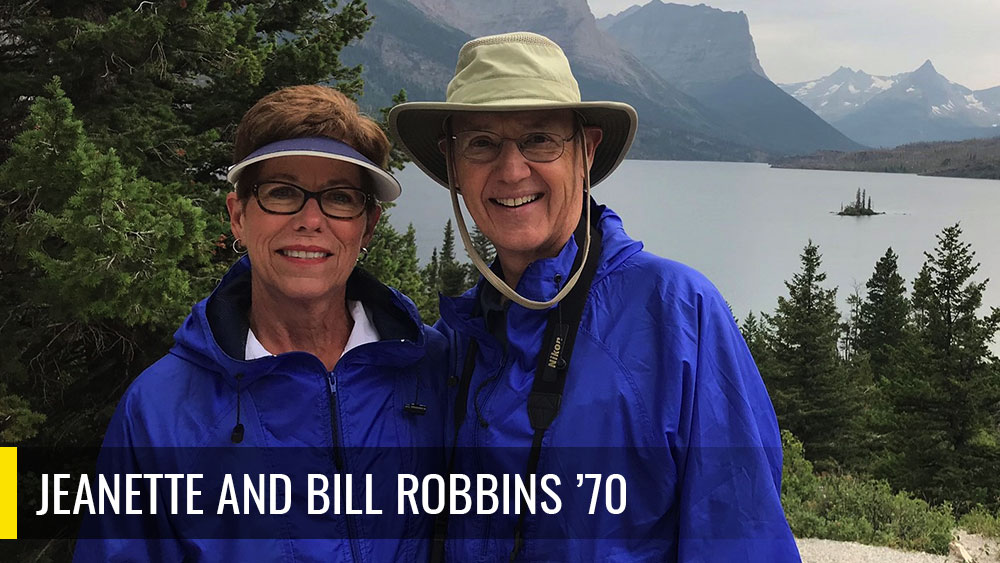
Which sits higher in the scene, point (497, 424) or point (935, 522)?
point (497, 424)

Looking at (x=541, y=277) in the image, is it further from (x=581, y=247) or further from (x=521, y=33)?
(x=521, y=33)

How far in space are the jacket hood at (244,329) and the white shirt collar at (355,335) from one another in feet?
0.08

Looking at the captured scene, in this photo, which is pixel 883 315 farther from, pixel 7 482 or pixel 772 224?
pixel 772 224

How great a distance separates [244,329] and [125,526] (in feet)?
2.21

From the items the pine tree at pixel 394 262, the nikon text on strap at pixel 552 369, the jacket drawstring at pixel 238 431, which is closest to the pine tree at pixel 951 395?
the pine tree at pixel 394 262

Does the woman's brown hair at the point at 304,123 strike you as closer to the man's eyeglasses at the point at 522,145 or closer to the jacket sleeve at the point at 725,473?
the man's eyeglasses at the point at 522,145

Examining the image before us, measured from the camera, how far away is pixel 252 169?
2.23 metres

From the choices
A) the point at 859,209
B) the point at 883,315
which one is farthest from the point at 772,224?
the point at 883,315

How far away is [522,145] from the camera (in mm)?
2006

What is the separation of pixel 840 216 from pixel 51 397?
156132mm

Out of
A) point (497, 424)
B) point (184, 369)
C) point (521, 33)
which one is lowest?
point (497, 424)

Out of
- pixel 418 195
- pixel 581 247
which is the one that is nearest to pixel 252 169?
pixel 581 247

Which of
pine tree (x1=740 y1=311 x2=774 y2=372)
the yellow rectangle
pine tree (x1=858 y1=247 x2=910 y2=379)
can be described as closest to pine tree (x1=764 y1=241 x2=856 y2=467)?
pine tree (x1=740 y1=311 x2=774 y2=372)

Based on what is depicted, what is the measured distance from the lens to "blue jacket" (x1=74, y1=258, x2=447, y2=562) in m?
2.01
